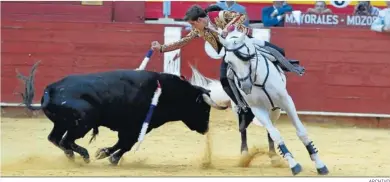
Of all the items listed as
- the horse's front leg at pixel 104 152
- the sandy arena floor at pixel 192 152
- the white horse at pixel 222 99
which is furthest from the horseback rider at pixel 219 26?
the horse's front leg at pixel 104 152

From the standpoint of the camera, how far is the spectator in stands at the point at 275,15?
10734mm

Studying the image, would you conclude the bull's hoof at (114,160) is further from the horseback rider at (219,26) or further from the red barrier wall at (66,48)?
the red barrier wall at (66,48)

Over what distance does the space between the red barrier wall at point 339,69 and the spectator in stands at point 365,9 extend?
109 cm

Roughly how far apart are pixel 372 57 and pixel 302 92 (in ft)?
2.85

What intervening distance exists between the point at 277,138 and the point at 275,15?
15.6ft

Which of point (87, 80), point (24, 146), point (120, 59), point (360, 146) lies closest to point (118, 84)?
point (87, 80)

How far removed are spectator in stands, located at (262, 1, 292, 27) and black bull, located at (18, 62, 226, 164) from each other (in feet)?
12.8

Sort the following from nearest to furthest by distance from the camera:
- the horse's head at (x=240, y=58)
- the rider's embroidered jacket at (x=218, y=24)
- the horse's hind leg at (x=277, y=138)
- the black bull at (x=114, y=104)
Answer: the horse's head at (x=240, y=58) → the horse's hind leg at (x=277, y=138) → the black bull at (x=114, y=104) → the rider's embroidered jacket at (x=218, y=24)

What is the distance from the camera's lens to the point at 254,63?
6051 mm

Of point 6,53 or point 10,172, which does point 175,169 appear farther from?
point 6,53

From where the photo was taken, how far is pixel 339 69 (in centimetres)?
1015

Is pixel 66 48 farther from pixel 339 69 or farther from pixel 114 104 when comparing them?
pixel 114 104

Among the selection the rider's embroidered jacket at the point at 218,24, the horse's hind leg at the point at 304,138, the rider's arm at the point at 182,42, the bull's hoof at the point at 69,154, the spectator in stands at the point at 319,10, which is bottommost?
the bull's hoof at the point at 69,154

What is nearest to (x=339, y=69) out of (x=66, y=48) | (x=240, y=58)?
(x=66, y=48)
